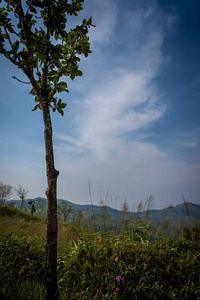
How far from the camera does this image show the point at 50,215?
182 cm

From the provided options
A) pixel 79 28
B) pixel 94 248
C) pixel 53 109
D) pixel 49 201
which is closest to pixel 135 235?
pixel 94 248

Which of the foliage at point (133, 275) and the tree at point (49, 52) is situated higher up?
the tree at point (49, 52)

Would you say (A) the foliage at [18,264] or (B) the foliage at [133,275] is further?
(A) the foliage at [18,264]

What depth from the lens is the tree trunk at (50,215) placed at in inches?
64.7

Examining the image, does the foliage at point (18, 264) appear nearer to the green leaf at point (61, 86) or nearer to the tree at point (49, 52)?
the tree at point (49, 52)

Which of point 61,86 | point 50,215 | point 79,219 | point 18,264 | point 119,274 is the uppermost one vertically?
point 61,86

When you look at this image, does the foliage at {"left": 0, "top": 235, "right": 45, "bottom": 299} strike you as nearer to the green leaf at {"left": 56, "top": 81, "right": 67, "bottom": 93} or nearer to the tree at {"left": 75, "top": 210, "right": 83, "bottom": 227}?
the tree at {"left": 75, "top": 210, "right": 83, "bottom": 227}

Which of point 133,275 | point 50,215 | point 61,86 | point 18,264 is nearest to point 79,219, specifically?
point 18,264

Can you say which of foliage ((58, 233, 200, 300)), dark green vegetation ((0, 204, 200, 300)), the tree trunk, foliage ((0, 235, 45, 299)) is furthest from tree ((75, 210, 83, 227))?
the tree trunk

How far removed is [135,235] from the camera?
8.86 feet

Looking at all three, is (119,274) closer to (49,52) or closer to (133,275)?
(133,275)

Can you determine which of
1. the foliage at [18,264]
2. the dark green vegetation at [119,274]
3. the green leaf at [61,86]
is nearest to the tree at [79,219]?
the foliage at [18,264]

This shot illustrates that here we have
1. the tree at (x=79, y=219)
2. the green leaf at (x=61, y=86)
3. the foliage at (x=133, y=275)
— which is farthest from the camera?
the tree at (x=79, y=219)

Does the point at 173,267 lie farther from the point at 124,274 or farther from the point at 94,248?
the point at 94,248
